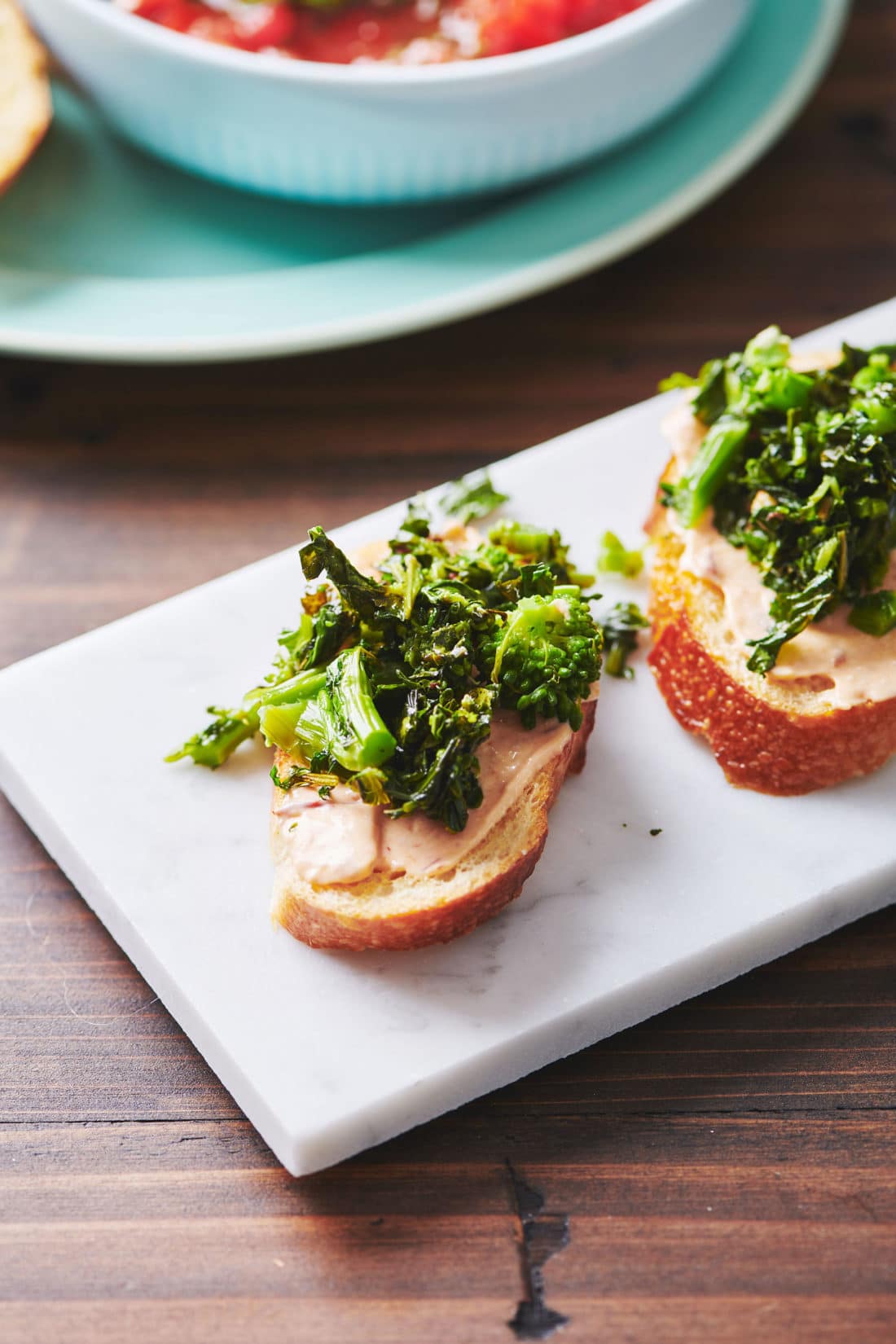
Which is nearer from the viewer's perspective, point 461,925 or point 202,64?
point 461,925

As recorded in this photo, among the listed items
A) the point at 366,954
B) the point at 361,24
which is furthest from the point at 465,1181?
the point at 361,24

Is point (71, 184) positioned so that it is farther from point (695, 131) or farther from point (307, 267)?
point (695, 131)

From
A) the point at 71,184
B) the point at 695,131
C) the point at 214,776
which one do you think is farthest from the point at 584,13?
the point at 214,776

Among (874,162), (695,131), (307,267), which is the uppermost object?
(307,267)

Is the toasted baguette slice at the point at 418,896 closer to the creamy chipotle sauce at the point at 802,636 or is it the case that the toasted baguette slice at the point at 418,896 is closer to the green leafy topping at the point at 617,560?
the creamy chipotle sauce at the point at 802,636

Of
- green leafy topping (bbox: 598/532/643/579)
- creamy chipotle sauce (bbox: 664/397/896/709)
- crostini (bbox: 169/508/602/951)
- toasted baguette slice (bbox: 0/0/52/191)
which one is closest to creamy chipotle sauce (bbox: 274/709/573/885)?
crostini (bbox: 169/508/602/951)

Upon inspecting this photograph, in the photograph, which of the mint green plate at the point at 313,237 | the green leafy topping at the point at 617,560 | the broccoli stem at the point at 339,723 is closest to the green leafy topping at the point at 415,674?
the broccoli stem at the point at 339,723

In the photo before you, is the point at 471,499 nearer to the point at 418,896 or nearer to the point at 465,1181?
the point at 418,896

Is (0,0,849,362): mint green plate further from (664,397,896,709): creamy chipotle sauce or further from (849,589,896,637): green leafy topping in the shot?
(849,589,896,637): green leafy topping
